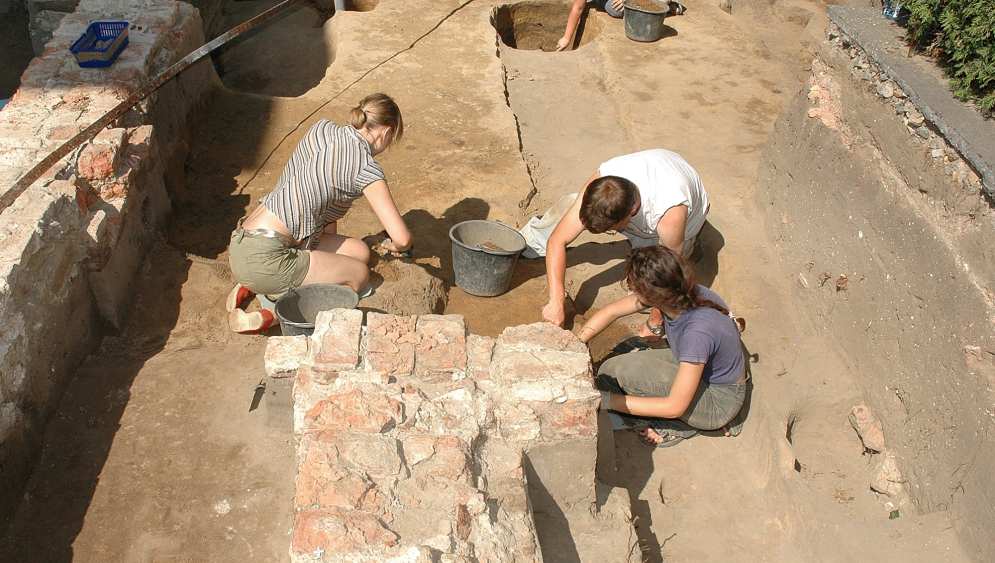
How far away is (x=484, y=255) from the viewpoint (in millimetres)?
4297

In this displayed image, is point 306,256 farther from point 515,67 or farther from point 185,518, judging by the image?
point 515,67

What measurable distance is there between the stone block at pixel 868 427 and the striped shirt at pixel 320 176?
2.79m

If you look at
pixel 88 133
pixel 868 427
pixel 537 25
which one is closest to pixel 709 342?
pixel 868 427

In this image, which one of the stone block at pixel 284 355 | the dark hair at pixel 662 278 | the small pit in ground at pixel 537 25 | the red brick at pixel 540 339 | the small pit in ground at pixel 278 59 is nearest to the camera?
the red brick at pixel 540 339

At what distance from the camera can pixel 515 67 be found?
24.9ft

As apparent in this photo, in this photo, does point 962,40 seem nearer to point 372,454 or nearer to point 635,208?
point 635,208

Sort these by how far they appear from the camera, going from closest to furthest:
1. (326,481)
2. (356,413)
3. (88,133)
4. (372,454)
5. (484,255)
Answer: (326,481) → (372,454) → (356,413) → (88,133) → (484,255)

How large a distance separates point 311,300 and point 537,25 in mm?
6502

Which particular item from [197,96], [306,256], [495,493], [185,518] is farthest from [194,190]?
[495,493]

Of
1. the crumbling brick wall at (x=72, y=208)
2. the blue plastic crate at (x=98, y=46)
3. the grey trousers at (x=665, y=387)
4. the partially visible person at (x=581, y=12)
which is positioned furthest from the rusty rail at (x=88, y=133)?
the partially visible person at (x=581, y=12)

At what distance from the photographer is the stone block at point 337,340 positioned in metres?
2.66

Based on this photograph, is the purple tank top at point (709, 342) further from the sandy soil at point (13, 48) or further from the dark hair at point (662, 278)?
the sandy soil at point (13, 48)

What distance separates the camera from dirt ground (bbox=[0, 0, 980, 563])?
9.86ft

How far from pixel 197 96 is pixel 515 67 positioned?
3.27 metres
